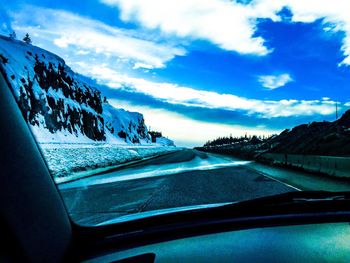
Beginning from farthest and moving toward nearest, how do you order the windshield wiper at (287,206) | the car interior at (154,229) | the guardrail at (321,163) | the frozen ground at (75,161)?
the frozen ground at (75,161) → the guardrail at (321,163) → the windshield wiper at (287,206) → the car interior at (154,229)

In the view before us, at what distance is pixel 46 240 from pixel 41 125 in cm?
10999

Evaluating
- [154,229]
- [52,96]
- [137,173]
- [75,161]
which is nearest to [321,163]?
[137,173]

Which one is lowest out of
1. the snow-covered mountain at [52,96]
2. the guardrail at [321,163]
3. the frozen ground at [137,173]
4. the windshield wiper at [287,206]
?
the frozen ground at [137,173]

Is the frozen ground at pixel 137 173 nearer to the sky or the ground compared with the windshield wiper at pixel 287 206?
nearer to the ground

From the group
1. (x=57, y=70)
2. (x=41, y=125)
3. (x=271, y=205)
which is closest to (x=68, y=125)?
(x=41, y=125)

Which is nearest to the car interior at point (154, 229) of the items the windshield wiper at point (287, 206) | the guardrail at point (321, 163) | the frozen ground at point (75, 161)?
the windshield wiper at point (287, 206)

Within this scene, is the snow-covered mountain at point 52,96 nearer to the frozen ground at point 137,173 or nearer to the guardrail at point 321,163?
the frozen ground at point 137,173

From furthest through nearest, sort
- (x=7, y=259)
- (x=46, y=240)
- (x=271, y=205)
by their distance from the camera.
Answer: (x=271, y=205) → (x=46, y=240) → (x=7, y=259)

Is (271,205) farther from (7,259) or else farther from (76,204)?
(76,204)

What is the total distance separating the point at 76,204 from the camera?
947 cm

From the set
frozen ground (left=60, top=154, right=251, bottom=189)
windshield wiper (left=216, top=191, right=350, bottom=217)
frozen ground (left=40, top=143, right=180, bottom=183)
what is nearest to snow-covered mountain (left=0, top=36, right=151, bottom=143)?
frozen ground (left=40, top=143, right=180, bottom=183)

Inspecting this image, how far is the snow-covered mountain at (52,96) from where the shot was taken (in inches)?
4225

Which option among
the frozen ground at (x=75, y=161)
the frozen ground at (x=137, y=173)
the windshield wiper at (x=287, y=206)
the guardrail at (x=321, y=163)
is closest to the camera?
the windshield wiper at (x=287, y=206)

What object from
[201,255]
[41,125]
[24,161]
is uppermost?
[41,125]
